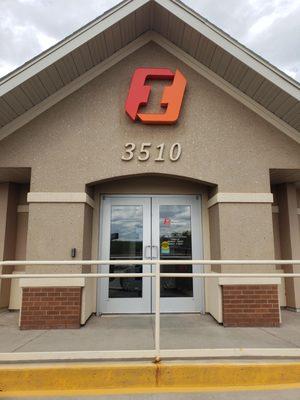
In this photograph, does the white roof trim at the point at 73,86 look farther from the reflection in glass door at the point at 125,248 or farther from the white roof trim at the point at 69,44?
the reflection in glass door at the point at 125,248

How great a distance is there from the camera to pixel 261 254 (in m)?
5.89

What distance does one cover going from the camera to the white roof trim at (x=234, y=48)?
5.71m

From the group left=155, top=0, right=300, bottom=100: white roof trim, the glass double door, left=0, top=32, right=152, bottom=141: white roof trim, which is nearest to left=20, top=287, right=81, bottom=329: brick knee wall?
the glass double door

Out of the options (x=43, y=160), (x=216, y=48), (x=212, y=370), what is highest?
(x=216, y=48)

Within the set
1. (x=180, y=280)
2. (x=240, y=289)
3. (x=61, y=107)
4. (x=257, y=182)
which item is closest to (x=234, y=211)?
(x=257, y=182)

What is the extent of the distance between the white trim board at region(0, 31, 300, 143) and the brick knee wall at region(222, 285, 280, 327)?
3.08 meters

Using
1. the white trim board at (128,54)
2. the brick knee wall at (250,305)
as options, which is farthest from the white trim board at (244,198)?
the brick knee wall at (250,305)

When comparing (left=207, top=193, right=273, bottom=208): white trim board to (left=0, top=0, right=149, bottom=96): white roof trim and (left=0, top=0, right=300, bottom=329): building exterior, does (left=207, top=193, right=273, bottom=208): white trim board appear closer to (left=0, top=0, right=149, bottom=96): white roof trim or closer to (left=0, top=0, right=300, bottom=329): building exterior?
(left=0, top=0, right=300, bottom=329): building exterior

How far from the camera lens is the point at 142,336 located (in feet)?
15.8

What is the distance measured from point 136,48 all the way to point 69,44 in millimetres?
1518

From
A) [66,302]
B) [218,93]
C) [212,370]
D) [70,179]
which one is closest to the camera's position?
→ [212,370]

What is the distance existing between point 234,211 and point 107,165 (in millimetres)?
2630

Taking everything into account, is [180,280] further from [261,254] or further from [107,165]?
[107,165]

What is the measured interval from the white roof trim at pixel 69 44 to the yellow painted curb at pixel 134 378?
Result: 4.53 m
